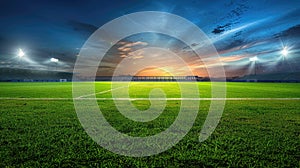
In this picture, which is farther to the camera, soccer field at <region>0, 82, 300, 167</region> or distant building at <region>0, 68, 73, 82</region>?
distant building at <region>0, 68, 73, 82</region>

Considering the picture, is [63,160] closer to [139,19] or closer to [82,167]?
[82,167]

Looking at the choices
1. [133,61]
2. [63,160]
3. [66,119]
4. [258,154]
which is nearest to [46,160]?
[63,160]

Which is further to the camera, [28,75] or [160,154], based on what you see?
[28,75]

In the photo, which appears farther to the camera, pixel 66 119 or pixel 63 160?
pixel 66 119

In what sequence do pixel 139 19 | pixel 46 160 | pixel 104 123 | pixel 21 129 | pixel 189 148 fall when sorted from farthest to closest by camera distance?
pixel 139 19 → pixel 104 123 → pixel 21 129 → pixel 189 148 → pixel 46 160

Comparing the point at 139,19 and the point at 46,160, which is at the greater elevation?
Answer: the point at 139,19

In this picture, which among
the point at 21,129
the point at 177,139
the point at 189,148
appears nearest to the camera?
the point at 189,148

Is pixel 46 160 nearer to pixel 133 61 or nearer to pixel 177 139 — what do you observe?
pixel 177 139

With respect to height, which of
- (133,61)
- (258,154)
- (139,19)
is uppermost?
(139,19)

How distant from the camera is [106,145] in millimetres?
3709

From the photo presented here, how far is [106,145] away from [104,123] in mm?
1786

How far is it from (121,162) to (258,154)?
7.23 ft

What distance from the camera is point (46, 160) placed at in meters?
3.00

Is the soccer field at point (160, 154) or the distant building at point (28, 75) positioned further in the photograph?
the distant building at point (28, 75)
